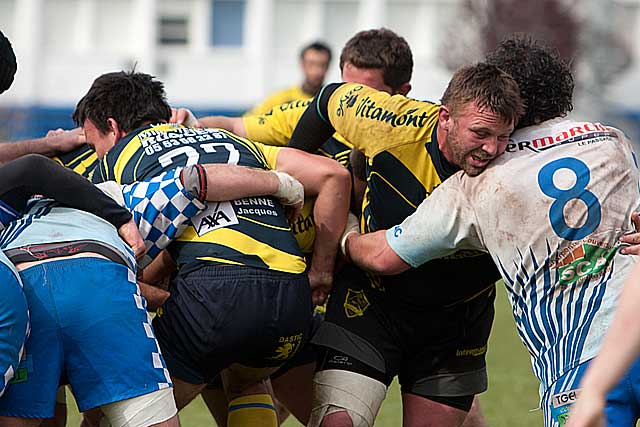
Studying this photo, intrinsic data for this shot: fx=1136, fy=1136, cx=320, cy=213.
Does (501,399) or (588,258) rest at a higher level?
(588,258)

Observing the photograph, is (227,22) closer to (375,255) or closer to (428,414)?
(428,414)

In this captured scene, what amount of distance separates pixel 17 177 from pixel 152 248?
0.66m

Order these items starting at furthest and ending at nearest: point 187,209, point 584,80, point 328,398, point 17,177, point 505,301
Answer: point 584,80 → point 505,301 → point 328,398 → point 187,209 → point 17,177

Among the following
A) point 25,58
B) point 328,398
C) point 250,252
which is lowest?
point 25,58

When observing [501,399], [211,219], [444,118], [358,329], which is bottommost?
[501,399]

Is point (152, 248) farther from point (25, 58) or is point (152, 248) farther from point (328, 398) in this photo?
point (25, 58)

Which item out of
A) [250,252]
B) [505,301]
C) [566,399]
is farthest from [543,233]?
[505,301]

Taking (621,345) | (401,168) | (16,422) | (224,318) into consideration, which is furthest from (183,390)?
(621,345)

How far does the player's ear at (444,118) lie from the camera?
4.23 meters

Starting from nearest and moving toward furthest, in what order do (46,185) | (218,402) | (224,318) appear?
(46,185) → (224,318) → (218,402)

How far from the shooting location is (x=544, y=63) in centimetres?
431

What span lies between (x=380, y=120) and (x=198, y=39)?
1233 inches

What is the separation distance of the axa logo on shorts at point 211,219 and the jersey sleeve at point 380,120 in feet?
2.04

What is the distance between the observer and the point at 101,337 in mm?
3840
